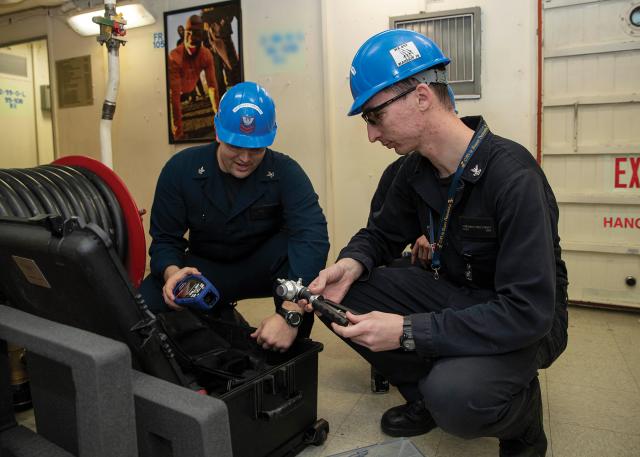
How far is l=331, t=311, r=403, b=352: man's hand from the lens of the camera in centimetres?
125

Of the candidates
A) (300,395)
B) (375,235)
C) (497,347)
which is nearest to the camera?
(497,347)

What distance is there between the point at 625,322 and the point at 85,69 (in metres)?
4.60

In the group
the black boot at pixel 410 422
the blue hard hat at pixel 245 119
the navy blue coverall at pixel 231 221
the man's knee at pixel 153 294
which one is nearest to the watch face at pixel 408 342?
the black boot at pixel 410 422

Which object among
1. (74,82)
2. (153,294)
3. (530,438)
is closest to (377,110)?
(530,438)

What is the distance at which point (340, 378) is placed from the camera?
2.08 meters

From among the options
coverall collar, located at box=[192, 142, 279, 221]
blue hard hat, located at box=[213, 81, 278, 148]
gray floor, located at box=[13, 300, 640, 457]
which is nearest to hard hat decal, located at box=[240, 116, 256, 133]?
blue hard hat, located at box=[213, 81, 278, 148]

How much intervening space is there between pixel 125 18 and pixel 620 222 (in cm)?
378

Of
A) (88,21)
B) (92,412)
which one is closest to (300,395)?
(92,412)

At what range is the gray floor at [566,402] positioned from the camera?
1.56m

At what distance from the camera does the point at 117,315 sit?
0.91 m

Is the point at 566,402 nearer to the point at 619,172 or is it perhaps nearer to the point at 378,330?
the point at 378,330

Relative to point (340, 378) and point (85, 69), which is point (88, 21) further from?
point (340, 378)

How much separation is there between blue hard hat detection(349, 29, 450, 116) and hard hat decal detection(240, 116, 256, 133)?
0.55 metres

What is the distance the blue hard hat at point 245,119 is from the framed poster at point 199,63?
2.00 meters
